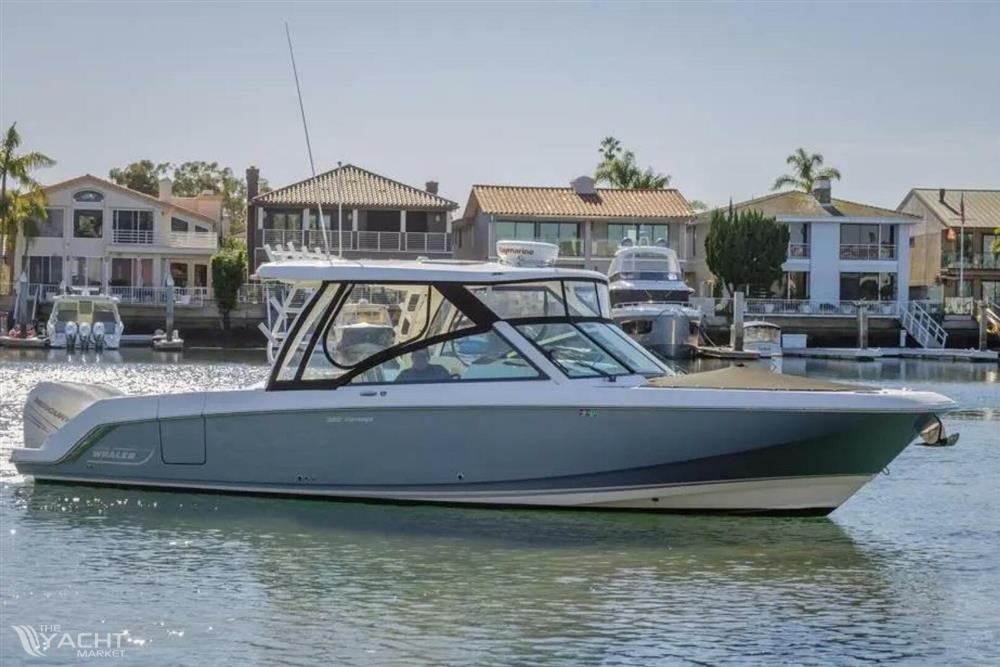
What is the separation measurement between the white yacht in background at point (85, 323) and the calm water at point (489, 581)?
44.9m

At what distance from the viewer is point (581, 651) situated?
10.2m

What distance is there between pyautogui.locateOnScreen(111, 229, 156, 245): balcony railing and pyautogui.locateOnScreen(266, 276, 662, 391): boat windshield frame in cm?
6832

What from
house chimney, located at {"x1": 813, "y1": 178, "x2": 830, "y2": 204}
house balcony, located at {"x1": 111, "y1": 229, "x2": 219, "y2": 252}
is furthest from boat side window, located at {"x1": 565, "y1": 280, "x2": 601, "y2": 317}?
house chimney, located at {"x1": 813, "y1": 178, "x2": 830, "y2": 204}

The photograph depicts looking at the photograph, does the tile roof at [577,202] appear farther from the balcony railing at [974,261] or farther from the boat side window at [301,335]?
the boat side window at [301,335]

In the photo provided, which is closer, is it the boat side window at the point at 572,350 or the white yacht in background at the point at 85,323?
the boat side window at the point at 572,350

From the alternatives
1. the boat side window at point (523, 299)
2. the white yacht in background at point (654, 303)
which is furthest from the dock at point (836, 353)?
the boat side window at point (523, 299)

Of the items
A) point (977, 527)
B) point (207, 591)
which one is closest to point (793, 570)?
point (977, 527)

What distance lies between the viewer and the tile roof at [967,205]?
3460 inches

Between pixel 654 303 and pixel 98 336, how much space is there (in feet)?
71.3

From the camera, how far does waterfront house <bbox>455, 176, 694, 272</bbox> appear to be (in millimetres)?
81000

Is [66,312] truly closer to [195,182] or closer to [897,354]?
[897,354]

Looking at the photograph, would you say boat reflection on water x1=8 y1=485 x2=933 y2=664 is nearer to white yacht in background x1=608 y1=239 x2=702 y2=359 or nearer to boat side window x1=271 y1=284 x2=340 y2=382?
boat side window x1=271 y1=284 x2=340 y2=382

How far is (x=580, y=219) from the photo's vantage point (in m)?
81.0

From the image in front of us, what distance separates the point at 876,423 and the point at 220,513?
6.21 metres
